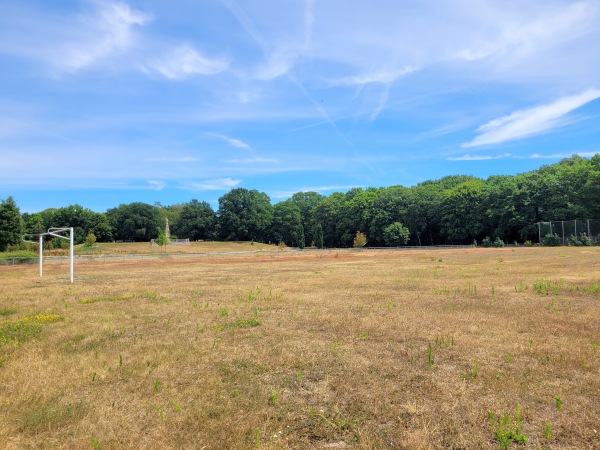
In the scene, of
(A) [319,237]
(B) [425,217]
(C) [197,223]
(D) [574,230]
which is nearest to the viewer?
(D) [574,230]

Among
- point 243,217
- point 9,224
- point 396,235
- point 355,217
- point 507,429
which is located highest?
point 243,217

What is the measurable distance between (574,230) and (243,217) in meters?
81.5

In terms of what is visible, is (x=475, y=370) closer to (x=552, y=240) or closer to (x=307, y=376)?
(x=307, y=376)

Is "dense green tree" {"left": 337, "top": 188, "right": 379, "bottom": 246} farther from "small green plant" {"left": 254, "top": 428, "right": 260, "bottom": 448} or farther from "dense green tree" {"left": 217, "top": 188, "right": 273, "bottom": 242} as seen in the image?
"small green plant" {"left": 254, "top": 428, "right": 260, "bottom": 448}

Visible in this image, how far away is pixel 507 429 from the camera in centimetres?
385

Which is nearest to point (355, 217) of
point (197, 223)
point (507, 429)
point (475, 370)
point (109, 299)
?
point (197, 223)

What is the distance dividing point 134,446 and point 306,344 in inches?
147

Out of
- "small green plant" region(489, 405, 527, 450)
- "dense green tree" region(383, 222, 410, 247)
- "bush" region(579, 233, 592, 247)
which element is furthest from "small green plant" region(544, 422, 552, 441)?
"dense green tree" region(383, 222, 410, 247)

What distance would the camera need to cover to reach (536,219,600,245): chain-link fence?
48.2 metres

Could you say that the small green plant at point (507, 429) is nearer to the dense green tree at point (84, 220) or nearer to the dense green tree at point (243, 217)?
the dense green tree at point (243, 217)

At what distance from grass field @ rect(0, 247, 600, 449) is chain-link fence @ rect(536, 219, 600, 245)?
155ft

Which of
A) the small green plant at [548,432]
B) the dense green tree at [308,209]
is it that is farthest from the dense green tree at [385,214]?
the small green plant at [548,432]

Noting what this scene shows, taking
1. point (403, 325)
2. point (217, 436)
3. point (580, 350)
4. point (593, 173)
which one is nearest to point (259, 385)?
point (217, 436)

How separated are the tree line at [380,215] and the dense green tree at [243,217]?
0.30 m
